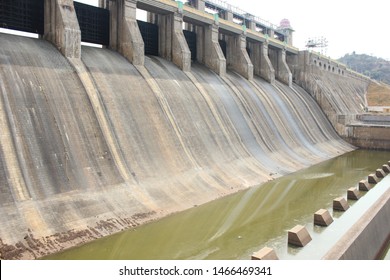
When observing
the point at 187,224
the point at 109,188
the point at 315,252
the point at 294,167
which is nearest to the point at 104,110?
the point at 109,188

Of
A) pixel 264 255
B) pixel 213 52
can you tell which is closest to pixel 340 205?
pixel 264 255

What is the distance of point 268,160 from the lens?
26.3 metres

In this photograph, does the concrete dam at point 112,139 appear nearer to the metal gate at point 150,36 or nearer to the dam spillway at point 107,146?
the dam spillway at point 107,146

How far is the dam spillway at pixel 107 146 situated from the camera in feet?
42.9

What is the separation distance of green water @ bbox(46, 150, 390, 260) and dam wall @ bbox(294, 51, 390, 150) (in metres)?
19.4

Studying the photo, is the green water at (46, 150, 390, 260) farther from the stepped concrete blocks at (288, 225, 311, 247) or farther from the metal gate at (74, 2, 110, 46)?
the metal gate at (74, 2, 110, 46)

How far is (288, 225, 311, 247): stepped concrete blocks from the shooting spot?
1217 centimetres

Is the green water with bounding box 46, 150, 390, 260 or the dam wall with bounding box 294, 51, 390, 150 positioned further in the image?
the dam wall with bounding box 294, 51, 390, 150

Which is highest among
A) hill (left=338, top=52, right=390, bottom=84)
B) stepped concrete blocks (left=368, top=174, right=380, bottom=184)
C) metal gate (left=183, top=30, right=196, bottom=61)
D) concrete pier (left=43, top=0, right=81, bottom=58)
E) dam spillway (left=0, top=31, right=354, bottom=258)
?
hill (left=338, top=52, right=390, bottom=84)

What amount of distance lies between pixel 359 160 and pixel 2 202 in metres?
30.4

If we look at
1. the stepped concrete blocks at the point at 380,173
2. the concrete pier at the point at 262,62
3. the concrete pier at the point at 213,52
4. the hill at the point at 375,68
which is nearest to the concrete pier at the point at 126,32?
the concrete pier at the point at 213,52

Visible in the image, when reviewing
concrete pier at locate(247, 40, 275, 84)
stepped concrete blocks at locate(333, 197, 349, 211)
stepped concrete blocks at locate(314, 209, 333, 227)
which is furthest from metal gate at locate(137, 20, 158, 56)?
stepped concrete blocks at locate(314, 209, 333, 227)

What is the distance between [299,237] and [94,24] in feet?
65.6

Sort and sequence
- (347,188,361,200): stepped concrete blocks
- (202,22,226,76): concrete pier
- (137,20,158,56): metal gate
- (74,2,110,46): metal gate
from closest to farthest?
(347,188,361,200): stepped concrete blocks
(74,2,110,46): metal gate
(137,20,158,56): metal gate
(202,22,226,76): concrete pier
